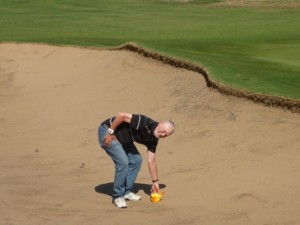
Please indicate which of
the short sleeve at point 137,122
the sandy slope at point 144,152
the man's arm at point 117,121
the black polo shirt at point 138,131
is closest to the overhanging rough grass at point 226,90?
the sandy slope at point 144,152

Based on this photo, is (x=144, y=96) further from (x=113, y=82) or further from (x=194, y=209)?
(x=194, y=209)

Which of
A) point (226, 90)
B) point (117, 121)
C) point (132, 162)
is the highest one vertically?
point (117, 121)

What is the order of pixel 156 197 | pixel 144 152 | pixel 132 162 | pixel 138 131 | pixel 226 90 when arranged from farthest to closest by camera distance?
pixel 226 90, pixel 144 152, pixel 132 162, pixel 156 197, pixel 138 131

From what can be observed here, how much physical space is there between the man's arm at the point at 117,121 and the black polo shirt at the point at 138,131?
81 millimetres

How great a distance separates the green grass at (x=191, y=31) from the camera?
17.5 meters

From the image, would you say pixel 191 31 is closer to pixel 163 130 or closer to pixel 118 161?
pixel 118 161

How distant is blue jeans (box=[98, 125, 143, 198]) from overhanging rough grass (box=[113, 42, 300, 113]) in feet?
12.4

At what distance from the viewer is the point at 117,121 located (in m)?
10.9

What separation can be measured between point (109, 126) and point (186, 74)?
23.0 feet

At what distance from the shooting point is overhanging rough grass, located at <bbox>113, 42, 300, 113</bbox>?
13828mm

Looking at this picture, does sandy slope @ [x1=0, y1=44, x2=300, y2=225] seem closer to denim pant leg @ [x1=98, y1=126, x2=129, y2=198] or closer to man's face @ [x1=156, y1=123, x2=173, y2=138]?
denim pant leg @ [x1=98, y1=126, x2=129, y2=198]

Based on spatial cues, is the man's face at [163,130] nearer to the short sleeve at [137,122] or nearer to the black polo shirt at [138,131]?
the black polo shirt at [138,131]

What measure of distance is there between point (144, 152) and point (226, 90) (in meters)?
2.29

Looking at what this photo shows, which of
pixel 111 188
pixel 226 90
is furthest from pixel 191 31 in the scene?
pixel 111 188
